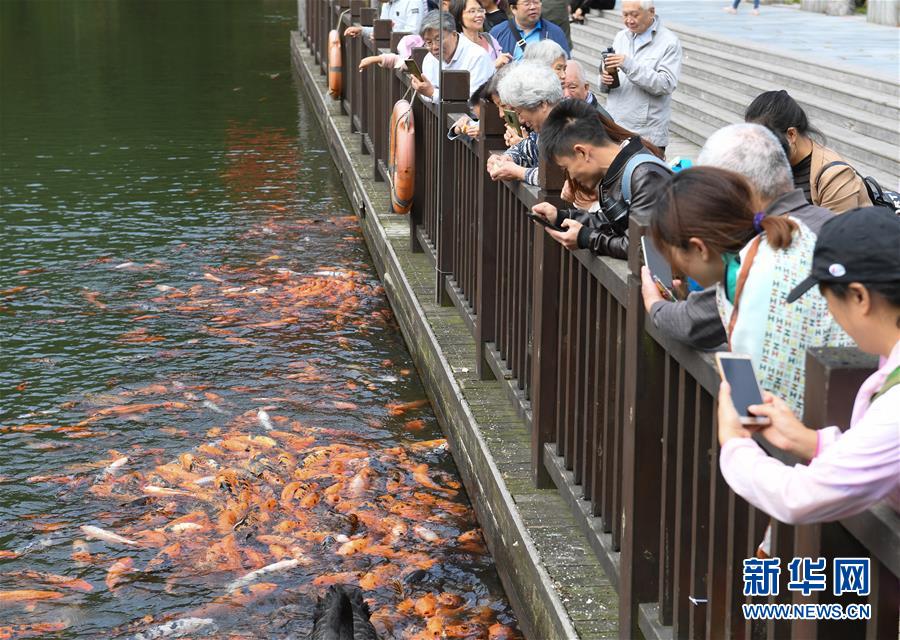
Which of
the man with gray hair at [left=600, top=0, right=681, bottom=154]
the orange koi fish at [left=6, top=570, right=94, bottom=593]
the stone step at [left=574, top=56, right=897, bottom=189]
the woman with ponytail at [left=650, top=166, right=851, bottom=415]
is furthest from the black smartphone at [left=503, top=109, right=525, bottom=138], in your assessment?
the stone step at [left=574, top=56, right=897, bottom=189]

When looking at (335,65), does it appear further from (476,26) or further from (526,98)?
(526,98)

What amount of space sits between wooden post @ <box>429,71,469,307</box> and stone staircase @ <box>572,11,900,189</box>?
3.50 meters

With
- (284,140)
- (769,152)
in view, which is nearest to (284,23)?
(284,140)

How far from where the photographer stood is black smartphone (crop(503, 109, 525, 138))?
6590mm

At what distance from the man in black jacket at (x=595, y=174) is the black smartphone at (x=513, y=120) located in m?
1.40

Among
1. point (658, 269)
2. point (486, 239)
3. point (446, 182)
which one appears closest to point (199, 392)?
point (446, 182)

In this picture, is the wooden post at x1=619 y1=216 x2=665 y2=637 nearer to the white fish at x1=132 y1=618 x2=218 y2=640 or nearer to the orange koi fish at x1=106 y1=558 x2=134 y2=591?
the white fish at x1=132 y1=618 x2=218 y2=640

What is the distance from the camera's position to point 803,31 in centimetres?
1819

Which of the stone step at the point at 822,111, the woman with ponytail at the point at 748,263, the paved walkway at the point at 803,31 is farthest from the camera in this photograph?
the paved walkway at the point at 803,31

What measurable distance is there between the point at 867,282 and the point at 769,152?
4.09ft

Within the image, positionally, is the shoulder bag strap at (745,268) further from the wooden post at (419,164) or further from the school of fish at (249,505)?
the wooden post at (419,164)

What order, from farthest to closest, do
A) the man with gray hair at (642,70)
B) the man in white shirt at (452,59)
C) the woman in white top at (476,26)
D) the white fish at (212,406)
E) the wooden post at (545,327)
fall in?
the woman in white top at (476,26)
the man in white shirt at (452,59)
the man with gray hair at (642,70)
the white fish at (212,406)
the wooden post at (545,327)

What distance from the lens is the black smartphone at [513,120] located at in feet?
21.6

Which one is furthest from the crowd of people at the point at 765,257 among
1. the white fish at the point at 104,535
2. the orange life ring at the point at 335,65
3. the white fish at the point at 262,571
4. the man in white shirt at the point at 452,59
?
the orange life ring at the point at 335,65
